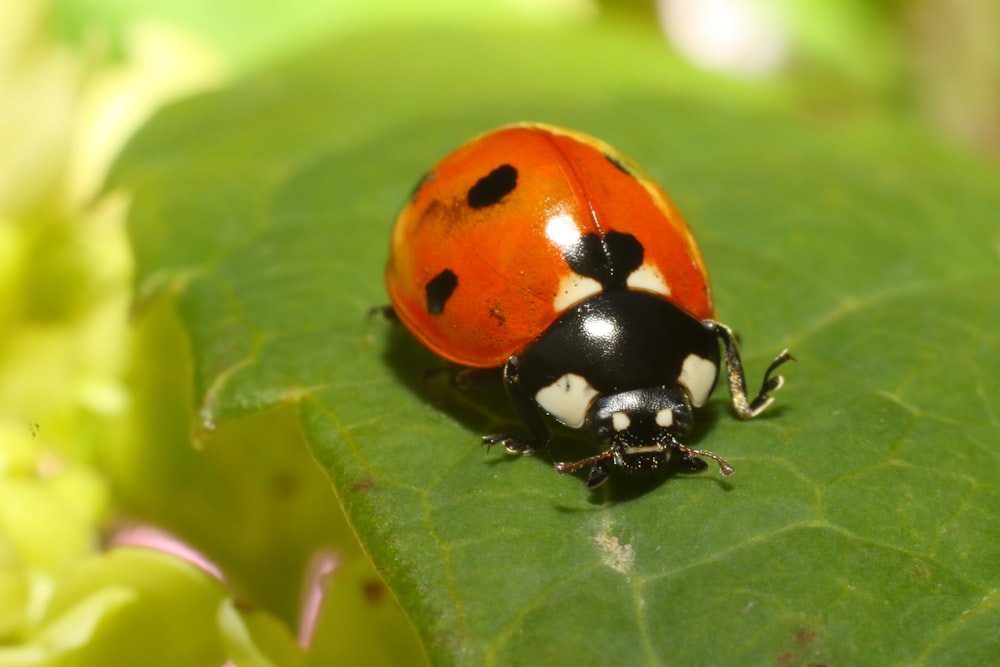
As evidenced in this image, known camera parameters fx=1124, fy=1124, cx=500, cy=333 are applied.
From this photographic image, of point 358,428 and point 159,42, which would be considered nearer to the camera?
point 358,428

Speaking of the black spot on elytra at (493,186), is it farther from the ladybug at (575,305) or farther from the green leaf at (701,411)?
the green leaf at (701,411)

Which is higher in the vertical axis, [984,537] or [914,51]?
[984,537]

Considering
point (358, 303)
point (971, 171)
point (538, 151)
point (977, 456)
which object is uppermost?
point (538, 151)

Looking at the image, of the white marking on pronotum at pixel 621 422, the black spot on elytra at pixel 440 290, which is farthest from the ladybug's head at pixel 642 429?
the black spot on elytra at pixel 440 290

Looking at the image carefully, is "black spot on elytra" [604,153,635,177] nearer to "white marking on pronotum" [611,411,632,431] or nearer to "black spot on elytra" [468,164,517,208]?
"black spot on elytra" [468,164,517,208]

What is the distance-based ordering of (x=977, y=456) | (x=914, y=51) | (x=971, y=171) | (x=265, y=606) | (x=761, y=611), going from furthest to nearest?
(x=914, y=51) → (x=971, y=171) → (x=265, y=606) → (x=977, y=456) → (x=761, y=611)

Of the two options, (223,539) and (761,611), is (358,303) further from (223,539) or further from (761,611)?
(761,611)

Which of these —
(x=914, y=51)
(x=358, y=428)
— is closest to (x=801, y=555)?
(x=358, y=428)
